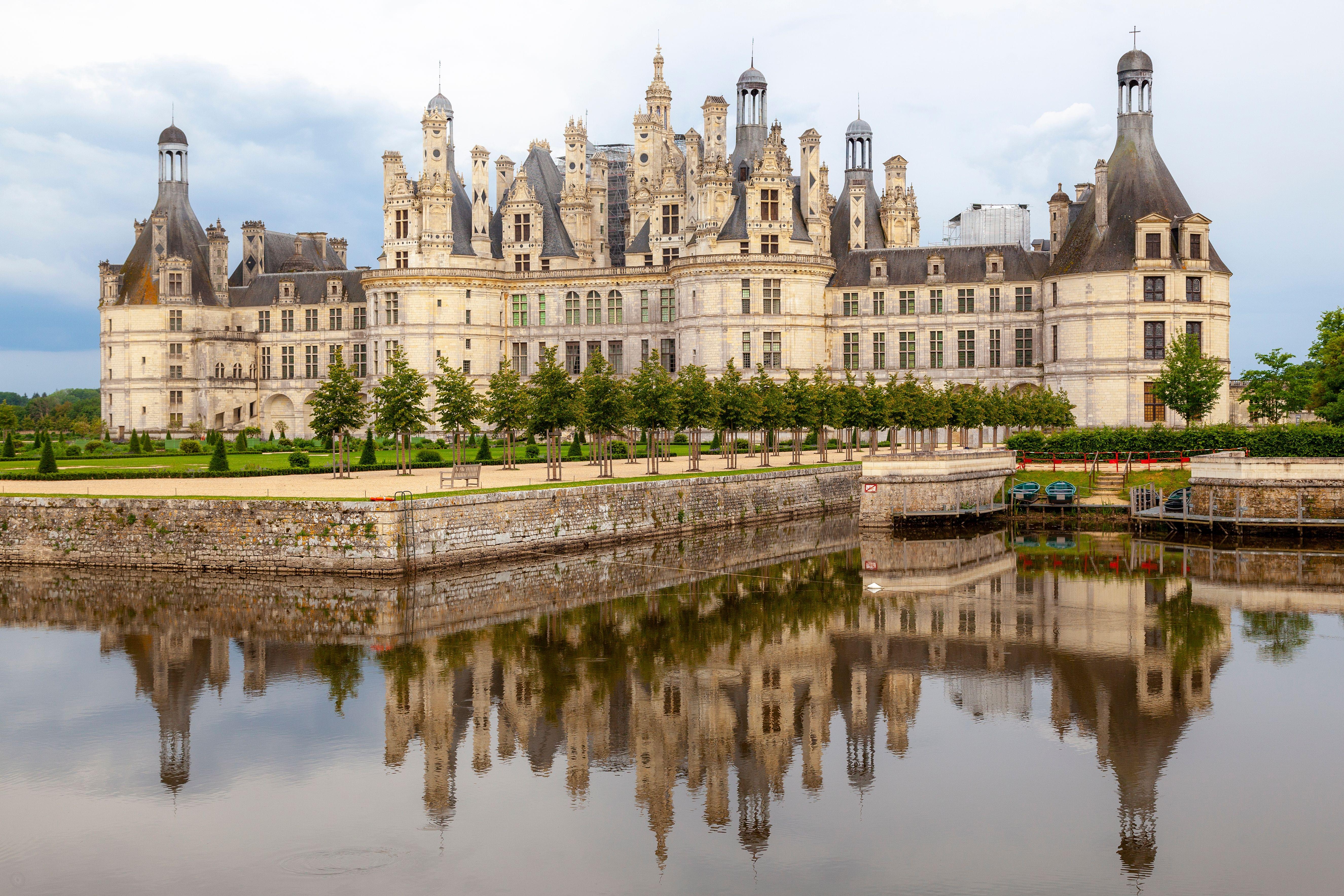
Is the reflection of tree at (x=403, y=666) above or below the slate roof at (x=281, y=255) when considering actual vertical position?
below

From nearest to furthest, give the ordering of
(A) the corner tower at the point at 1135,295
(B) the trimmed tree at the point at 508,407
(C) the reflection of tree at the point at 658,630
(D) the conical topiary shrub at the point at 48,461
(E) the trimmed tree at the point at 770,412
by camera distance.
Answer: (C) the reflection of tree at the point at 658,630 < (D) the conical topiary shrub at the point at 48,461 < (B) the trimmed tree at the point at 508,407 < (E) the trimmed tree at the point at 770,412 < (A) the corner tower at the point at 1135,295

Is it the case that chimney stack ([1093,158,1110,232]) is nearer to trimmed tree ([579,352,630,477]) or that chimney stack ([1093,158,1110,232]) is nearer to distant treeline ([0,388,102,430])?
trimmed tree ([579,352,630,477])

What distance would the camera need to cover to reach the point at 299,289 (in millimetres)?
76750

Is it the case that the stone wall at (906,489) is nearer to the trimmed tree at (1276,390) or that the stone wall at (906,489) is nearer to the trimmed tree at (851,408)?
the trimmed tree at (851,408)

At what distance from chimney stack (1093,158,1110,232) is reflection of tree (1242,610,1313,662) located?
120ft

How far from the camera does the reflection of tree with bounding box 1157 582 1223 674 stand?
976 inches

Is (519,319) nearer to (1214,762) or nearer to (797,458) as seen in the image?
(797,458)

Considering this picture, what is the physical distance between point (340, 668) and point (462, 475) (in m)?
17.0

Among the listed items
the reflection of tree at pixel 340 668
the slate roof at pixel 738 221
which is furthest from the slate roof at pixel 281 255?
the reflection of tree at pixel 340 668

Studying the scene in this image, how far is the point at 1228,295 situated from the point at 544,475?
126 ft

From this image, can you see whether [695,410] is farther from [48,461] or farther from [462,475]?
[48,461]

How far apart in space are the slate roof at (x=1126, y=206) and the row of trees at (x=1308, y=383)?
21.7 ft

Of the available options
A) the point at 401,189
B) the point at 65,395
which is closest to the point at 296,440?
the point at 401,189

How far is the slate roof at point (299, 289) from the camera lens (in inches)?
2990
